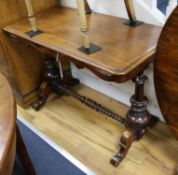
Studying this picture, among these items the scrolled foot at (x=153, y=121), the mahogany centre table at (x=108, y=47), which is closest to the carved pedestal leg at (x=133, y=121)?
the mahogany centre table at (x=108, y=47)

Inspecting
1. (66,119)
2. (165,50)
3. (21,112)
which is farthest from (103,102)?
(165,50)

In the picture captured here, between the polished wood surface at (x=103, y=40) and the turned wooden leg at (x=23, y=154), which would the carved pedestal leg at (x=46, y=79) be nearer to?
the polished wood surface at (x=103, y=40)

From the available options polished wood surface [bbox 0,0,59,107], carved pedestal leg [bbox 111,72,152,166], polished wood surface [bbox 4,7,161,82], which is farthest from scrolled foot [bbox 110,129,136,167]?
polished wood surface [bbox 0,0,59,107]

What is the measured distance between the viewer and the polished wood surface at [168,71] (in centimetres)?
94

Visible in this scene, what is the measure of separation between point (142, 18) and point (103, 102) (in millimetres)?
763

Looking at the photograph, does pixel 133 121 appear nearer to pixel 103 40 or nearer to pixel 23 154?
pixel 103 40

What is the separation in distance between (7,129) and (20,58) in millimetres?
1214

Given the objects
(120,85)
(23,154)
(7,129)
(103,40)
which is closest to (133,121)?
(120,85)

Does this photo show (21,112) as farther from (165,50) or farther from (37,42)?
(165,50)

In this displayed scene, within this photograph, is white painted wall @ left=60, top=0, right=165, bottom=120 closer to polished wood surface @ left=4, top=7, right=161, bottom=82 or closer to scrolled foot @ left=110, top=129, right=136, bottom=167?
polished wood surface @ left=4, top=7, right=161, bottom=82

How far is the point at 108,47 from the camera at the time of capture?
1197 mm

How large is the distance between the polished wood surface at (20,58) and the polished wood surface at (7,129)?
92cm

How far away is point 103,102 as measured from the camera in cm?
194

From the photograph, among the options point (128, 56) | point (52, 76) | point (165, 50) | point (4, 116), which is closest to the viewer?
point (4, 116)
